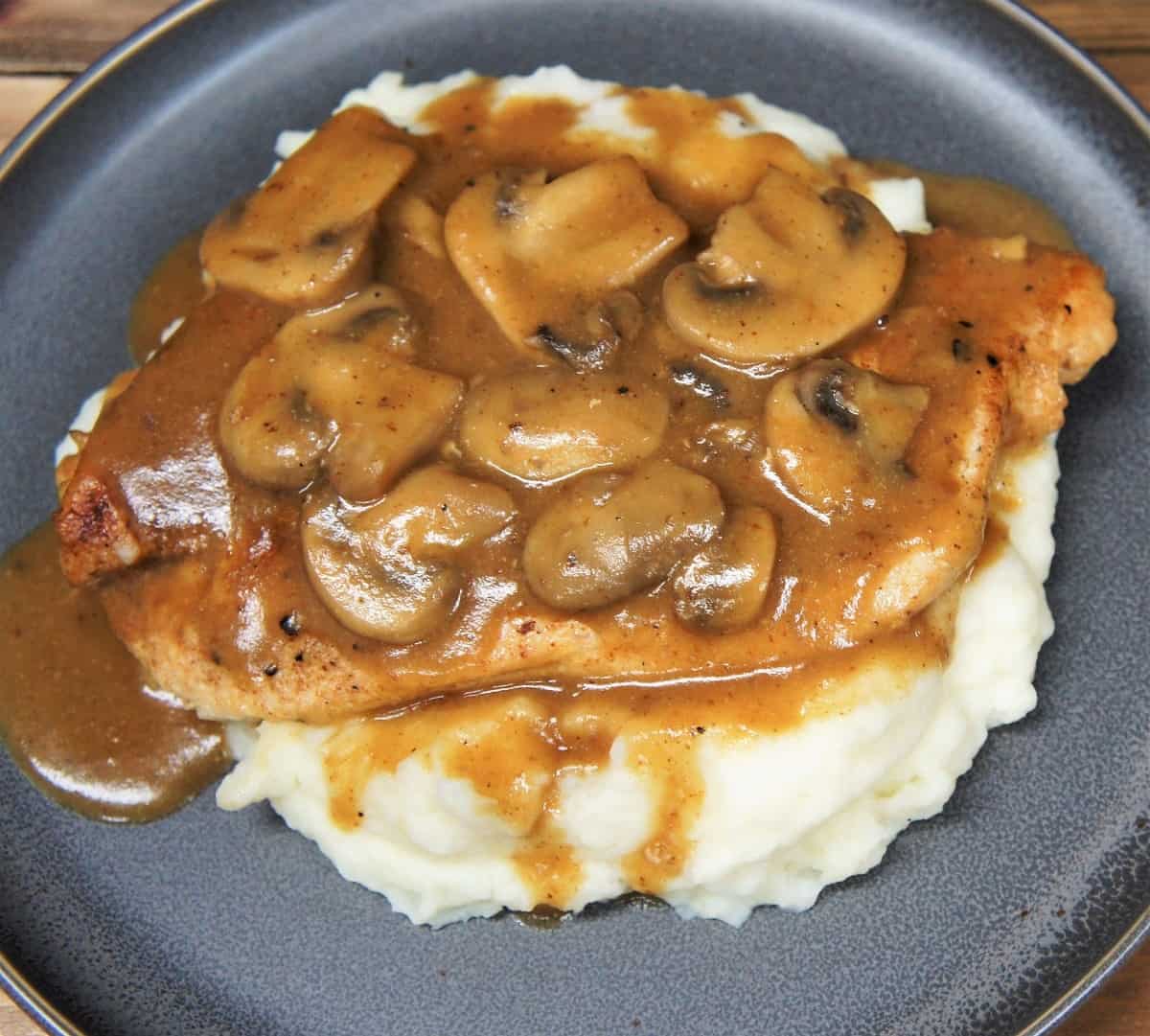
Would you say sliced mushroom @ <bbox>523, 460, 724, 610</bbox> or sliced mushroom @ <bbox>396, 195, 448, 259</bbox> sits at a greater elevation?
sliced mushroom @ <bbox>396, 195, 448, 259</bbox>

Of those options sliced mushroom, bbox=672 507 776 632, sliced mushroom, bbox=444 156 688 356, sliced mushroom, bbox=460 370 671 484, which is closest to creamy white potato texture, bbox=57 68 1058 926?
sliced mushroom, bbox=672 507 776 632

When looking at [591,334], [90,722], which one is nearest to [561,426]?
[591,334]

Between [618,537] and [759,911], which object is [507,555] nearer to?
[618,537]

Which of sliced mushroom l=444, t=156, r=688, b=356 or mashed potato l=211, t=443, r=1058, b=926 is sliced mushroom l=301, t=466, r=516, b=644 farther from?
sliced mushroom l=444, t=156, r=688, b=356

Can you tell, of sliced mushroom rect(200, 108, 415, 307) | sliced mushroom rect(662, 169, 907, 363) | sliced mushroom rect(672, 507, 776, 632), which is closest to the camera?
sliced mushroom rect(672, 507, 776, 632)

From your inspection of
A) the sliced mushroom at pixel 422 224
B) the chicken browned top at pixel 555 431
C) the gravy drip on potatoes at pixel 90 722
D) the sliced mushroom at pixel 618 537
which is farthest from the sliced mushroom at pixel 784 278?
the gravy drip on potatoes at pixel 90 722

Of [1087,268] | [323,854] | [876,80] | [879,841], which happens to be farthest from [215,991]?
[876,80]

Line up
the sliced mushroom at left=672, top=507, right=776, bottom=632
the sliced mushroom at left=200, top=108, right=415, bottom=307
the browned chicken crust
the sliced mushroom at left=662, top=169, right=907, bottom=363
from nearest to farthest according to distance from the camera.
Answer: the sliced mushroom at left=672, top=507, right=776, bottom=632 < the browned chicken crust < the sliced mushroom at left=662, top=169, right=907, bottom=363 < the sliced mushroom at left=200, top=108, right=415, bottom=307
